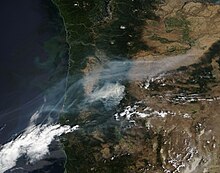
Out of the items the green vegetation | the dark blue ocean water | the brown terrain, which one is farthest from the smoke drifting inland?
the green vegetation

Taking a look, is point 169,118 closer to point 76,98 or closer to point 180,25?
point 76,98

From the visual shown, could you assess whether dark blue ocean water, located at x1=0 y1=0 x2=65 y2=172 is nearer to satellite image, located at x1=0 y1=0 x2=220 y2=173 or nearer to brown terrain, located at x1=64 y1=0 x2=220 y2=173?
satellite image, located at x1=0 y1=0 x2=220 y2=173

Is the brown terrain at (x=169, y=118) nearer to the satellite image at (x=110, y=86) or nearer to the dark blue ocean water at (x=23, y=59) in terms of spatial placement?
the satellite image at (x=110, y=86)

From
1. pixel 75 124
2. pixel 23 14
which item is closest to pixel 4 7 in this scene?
pixel 23 14

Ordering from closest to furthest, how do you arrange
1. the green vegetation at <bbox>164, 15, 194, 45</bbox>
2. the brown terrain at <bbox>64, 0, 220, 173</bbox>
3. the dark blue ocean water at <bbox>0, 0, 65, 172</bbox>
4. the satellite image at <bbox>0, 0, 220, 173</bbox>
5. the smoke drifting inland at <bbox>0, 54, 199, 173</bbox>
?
1. the brown terrain at <bbox>64, 0, 220, 173</bbox>
2. the satellite image at <bbox>0, 0, 220, 173</bbox>
3. the smoke drifting inland at <bbox>0, 54, 199, 173</bbox>
4. the dark blue ocean water at <bbox>0, 0, 65, 172</bbox>
5. the green vegetation at <bbox>164, 15, 194, 45</bbox>

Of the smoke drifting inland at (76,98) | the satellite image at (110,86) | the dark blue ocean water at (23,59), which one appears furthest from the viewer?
the dark blue ocean water at (23,59)

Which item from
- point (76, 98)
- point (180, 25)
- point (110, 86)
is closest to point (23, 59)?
point (76, 98)

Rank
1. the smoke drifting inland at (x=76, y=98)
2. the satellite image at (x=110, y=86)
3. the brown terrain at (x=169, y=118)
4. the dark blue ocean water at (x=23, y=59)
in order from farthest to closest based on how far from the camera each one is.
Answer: the dark blue ocean water at (x=23, y=59)
the smoke drifting inland at (x=76, y=98)
the satellite image at (x=110, y=86)
the brown terrain at (x=169, y=118)

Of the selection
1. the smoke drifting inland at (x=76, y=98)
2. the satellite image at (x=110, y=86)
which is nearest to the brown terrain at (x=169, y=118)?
the satellite image at (x=110, y=86)

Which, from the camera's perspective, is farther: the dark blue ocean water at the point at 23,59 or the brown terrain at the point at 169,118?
the dark blue ocean water at the point at 23,59
